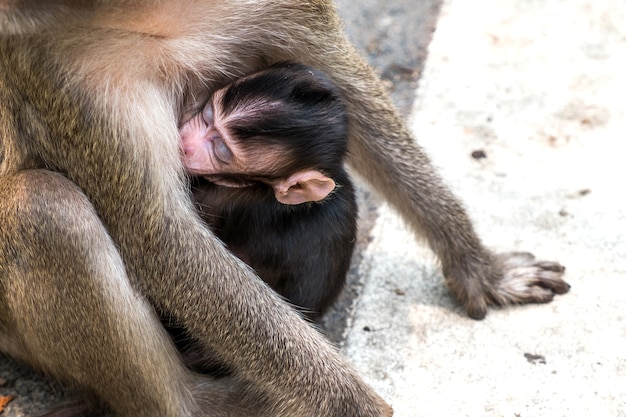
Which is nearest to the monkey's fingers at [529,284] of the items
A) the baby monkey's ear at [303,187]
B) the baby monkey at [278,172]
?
the baby monkey at [278,172]

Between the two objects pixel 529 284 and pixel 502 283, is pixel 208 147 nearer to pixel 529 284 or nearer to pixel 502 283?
pixel 502 283

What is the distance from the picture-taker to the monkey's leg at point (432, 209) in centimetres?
387

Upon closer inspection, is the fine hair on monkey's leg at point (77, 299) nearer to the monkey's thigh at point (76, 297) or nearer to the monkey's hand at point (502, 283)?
the monkey's thigh at point (76, 297)

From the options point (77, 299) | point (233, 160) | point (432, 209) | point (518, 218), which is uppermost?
point (233, 160)

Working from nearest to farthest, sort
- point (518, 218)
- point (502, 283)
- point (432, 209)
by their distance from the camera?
point (432, 209)
point (502, 283)
point (518, 218)

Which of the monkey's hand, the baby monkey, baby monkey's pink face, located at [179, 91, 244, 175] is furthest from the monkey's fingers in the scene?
baby monkey's pink face, located at [179, 91, 244, 175]

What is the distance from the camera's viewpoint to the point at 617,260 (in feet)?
13.7

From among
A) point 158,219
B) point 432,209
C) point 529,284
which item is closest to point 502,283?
point 529,284

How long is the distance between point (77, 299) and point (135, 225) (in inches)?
13.9

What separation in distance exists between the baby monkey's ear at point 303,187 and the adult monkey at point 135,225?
0.38 meters

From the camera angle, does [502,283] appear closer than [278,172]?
No

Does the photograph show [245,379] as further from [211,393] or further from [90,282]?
[90,282]

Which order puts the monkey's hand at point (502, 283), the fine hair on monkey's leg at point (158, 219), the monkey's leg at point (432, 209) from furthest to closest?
1. the monkey's hand at point (502, 283)
2. the monkey's leg at point (432, 209)
3. the fine hair on monkey's leg at point (158, 219)

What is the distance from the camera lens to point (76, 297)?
3092 mm
